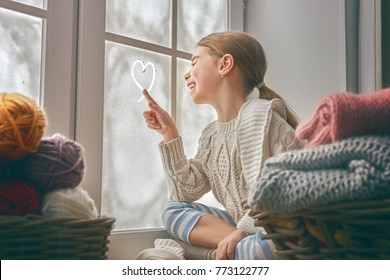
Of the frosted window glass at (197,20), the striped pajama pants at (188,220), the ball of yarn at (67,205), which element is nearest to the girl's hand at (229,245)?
the striped pajama pants at (188,220)

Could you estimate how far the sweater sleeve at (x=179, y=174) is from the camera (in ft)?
4.00

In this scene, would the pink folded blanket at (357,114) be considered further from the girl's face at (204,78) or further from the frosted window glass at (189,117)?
the frosted window glass at (189,117)

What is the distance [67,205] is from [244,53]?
681mm

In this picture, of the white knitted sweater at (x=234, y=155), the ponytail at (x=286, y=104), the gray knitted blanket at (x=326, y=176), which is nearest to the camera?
the gray knitted blanket at (x=326, y=176)

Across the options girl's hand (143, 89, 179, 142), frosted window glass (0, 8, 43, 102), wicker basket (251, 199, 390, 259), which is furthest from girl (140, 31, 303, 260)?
wicker basket (251, 199, 390, 259)

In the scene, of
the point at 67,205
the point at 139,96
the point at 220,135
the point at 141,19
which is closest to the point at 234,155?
the point at 220,135

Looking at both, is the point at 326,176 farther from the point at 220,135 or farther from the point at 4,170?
the point at 220,135

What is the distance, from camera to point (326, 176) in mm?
587

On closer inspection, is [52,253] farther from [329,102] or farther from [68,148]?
[329,102]

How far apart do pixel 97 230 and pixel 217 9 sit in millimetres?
1031

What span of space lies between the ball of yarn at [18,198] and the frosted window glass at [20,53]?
38 centimetres

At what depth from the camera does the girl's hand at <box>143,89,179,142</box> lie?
1208 millimetres

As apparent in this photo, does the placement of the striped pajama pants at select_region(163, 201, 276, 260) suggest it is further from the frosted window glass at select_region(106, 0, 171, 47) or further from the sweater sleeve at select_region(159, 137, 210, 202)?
the frosted window glass at select_region(106, 0, 171, 47)
